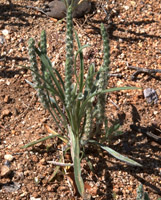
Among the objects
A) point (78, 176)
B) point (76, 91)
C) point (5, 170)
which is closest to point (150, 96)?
point (76, 91)

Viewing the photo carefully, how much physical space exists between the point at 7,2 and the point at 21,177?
1.64m

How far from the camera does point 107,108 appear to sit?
2.55 m

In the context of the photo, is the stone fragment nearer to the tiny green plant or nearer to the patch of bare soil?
the patch of bare soil

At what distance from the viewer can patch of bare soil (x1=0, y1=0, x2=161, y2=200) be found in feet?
7.14

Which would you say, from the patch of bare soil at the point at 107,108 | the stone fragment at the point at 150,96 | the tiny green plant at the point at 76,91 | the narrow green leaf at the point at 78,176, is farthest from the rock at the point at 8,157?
the stone fragment at the point at 150,96

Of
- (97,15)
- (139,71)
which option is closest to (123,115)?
(139,71)

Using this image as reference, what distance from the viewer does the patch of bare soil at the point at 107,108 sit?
218cm

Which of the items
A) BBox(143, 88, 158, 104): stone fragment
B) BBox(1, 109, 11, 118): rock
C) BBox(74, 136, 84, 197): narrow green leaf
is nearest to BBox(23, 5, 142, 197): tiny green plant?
BBox(74, 136, 84, 197): narrow green leaf

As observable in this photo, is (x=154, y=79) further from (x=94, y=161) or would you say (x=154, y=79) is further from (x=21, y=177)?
(x=21, y=177)

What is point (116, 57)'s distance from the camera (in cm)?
283

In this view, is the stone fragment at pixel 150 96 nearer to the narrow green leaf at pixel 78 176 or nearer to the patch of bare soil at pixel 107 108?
the patch of bare soil at pixel 107 108

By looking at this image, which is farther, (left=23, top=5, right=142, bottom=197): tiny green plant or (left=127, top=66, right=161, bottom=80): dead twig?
(left=127, top=66, right=161, bottom=80): dead twig

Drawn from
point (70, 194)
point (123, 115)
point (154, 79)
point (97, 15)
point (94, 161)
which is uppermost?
point (97, 15)

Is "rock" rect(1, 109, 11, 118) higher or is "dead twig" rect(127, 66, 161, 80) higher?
"dead twig" rect(127, 66, 161, 80)
